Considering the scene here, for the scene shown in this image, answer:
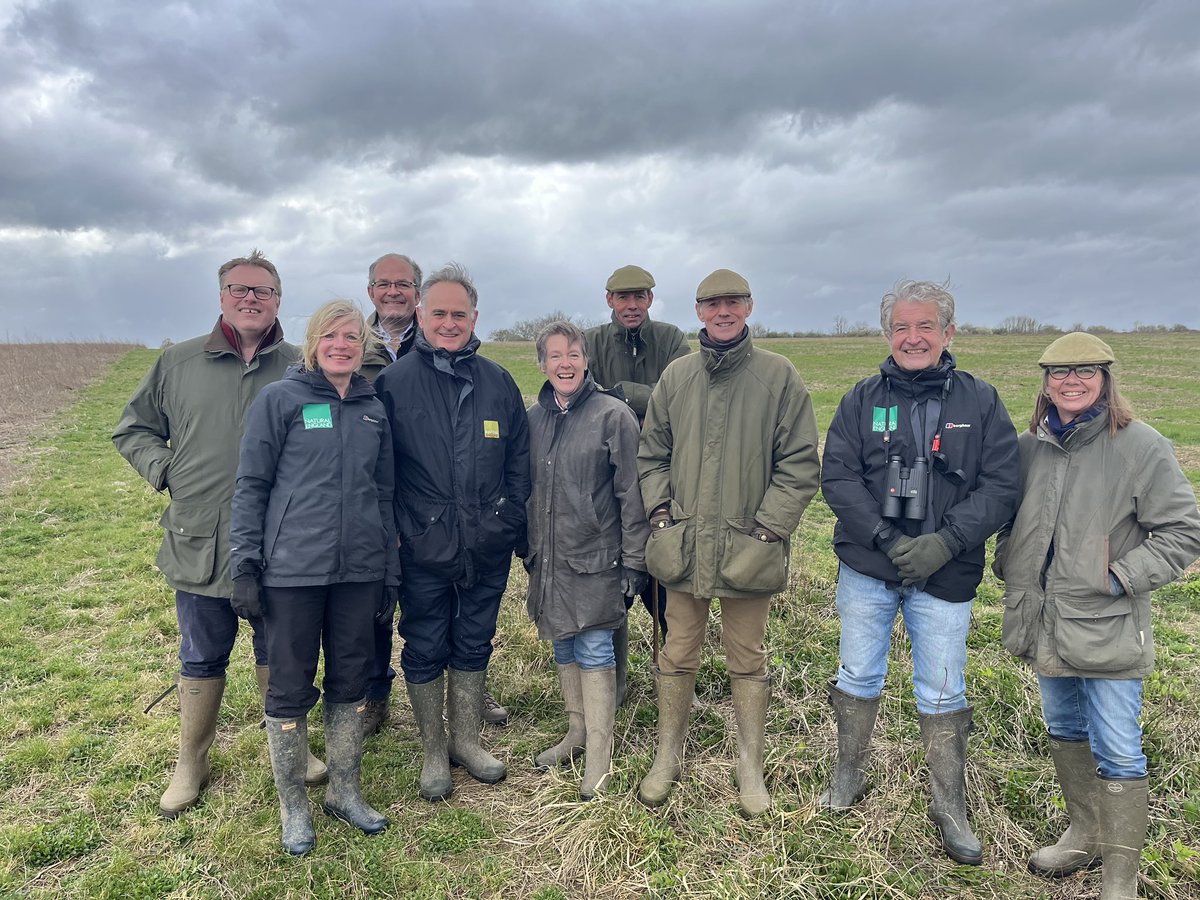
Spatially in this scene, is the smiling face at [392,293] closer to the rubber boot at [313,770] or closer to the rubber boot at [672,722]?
the rubber boot at [313,770]

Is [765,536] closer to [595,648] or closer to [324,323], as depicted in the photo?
[595,648]

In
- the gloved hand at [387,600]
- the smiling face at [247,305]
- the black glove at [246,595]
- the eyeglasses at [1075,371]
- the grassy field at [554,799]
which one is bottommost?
the grassy field at [554,799]

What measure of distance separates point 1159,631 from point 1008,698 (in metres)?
2.55

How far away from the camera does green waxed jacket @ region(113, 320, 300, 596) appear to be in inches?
162

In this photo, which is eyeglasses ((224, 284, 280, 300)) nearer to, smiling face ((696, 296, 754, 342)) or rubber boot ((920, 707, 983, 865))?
smiling face ((696, 296, 754, 342))

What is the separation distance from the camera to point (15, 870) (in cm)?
387

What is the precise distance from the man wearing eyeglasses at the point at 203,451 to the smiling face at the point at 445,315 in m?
0.91

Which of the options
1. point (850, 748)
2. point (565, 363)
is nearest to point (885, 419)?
point (565, 363)

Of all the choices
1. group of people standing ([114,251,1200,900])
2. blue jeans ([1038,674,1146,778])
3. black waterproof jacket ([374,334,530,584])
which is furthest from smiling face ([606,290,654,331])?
blue jeans ([1038,674,1146,778])

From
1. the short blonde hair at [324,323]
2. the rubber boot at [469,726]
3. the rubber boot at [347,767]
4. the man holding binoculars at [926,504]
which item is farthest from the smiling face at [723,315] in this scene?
the rubber boot at [347,767]

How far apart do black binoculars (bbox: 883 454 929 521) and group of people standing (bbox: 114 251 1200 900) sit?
0.01 metres

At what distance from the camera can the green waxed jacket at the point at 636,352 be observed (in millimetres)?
5648

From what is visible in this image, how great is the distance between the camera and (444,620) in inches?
179

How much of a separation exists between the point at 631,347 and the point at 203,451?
9.91ft
